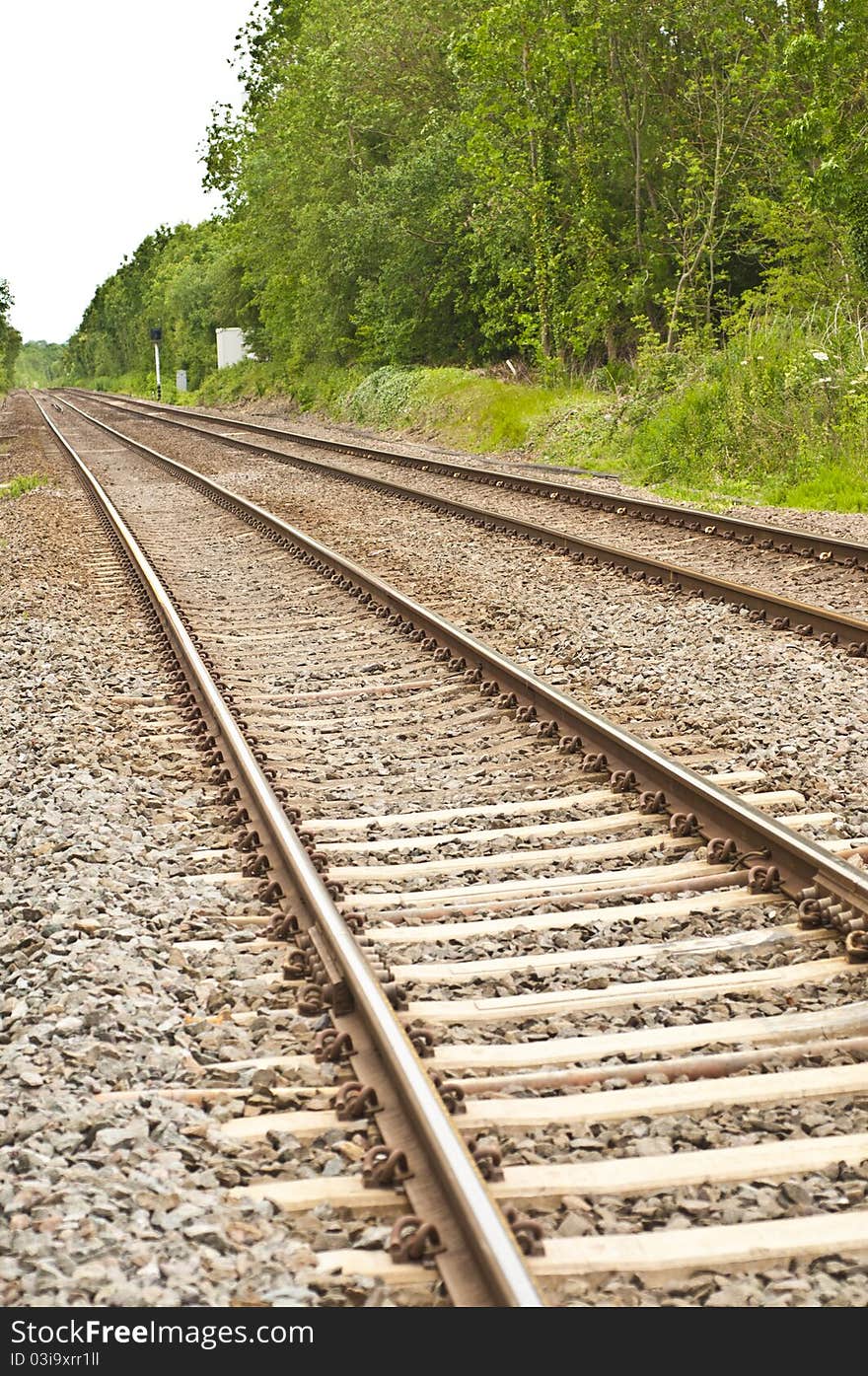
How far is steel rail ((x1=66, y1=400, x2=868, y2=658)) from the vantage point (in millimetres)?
8797

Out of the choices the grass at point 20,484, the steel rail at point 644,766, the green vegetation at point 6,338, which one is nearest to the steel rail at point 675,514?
the steel rail at point 644,766

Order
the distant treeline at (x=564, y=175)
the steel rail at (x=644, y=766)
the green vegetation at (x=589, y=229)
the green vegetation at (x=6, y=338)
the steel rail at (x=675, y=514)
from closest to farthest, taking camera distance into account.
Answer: the steel rail at (x=644, y=766) → the steel rail at (x=675, y=514) → the green vegetation at (x=589, y=229) → the distant treeline at (x=564, y=175) → the green vegetation at (x=6, y=338)

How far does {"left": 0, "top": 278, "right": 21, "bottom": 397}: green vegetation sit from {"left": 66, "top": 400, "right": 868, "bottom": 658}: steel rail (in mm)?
84508

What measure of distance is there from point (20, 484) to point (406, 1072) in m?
19.7

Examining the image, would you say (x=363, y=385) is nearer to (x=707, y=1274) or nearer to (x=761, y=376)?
(x=761, y=376)

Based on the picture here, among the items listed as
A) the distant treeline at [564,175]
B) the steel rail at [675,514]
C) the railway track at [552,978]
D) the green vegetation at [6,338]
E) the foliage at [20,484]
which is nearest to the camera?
the railway track at [552,978]

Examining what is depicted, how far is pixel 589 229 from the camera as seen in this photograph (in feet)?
86.3

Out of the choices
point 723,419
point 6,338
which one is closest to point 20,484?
point 723,419

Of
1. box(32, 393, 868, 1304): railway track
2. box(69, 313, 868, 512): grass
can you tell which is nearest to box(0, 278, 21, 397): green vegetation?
box(69, 313, 868, 512): grass

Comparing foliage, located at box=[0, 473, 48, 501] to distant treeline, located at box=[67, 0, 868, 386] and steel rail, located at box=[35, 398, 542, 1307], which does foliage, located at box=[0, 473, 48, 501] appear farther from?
steel rail, located at box=[35, 398, 542, 1307]

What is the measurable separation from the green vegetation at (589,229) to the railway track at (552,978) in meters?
9.50

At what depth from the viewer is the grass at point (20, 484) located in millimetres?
20811

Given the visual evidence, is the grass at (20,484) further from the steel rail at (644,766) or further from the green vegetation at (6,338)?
the green vegetation at (6,338)

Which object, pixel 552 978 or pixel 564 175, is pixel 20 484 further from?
pixel 552 978
